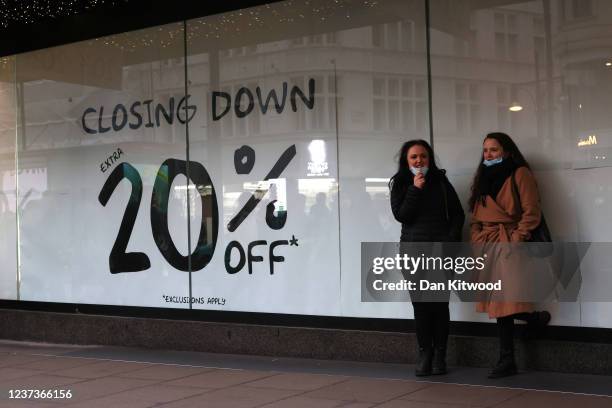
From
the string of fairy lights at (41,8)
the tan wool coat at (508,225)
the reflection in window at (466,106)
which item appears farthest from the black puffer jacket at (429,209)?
the string of fairy lights at (41,8)

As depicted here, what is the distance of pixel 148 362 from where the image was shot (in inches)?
312

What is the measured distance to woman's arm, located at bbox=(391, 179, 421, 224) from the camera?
21.6ft

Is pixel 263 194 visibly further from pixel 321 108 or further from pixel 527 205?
pixel 527 205

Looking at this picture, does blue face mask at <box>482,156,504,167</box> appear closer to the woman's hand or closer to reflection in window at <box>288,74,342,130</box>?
the woman's hand

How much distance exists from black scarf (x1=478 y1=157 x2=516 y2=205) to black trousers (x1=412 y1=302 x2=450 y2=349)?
903 mm

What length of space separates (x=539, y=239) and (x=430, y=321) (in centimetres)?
107

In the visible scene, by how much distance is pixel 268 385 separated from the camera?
6688mm

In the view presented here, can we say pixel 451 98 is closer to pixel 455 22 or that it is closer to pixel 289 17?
pixel 455 22

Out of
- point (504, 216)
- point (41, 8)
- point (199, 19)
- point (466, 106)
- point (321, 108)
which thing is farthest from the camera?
point (41, 8)

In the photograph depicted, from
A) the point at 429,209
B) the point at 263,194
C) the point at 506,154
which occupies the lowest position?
the point at 429,209

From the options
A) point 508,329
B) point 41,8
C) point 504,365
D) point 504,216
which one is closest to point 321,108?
point 504,216

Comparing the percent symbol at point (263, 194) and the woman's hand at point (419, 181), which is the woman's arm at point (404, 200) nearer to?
the woman's hand at point (419, 181)

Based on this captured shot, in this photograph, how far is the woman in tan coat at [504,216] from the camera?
6.33 m

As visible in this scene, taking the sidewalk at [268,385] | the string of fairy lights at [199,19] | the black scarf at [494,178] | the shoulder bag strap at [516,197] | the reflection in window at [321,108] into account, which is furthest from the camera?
the string of fairy lights at [199,19]
